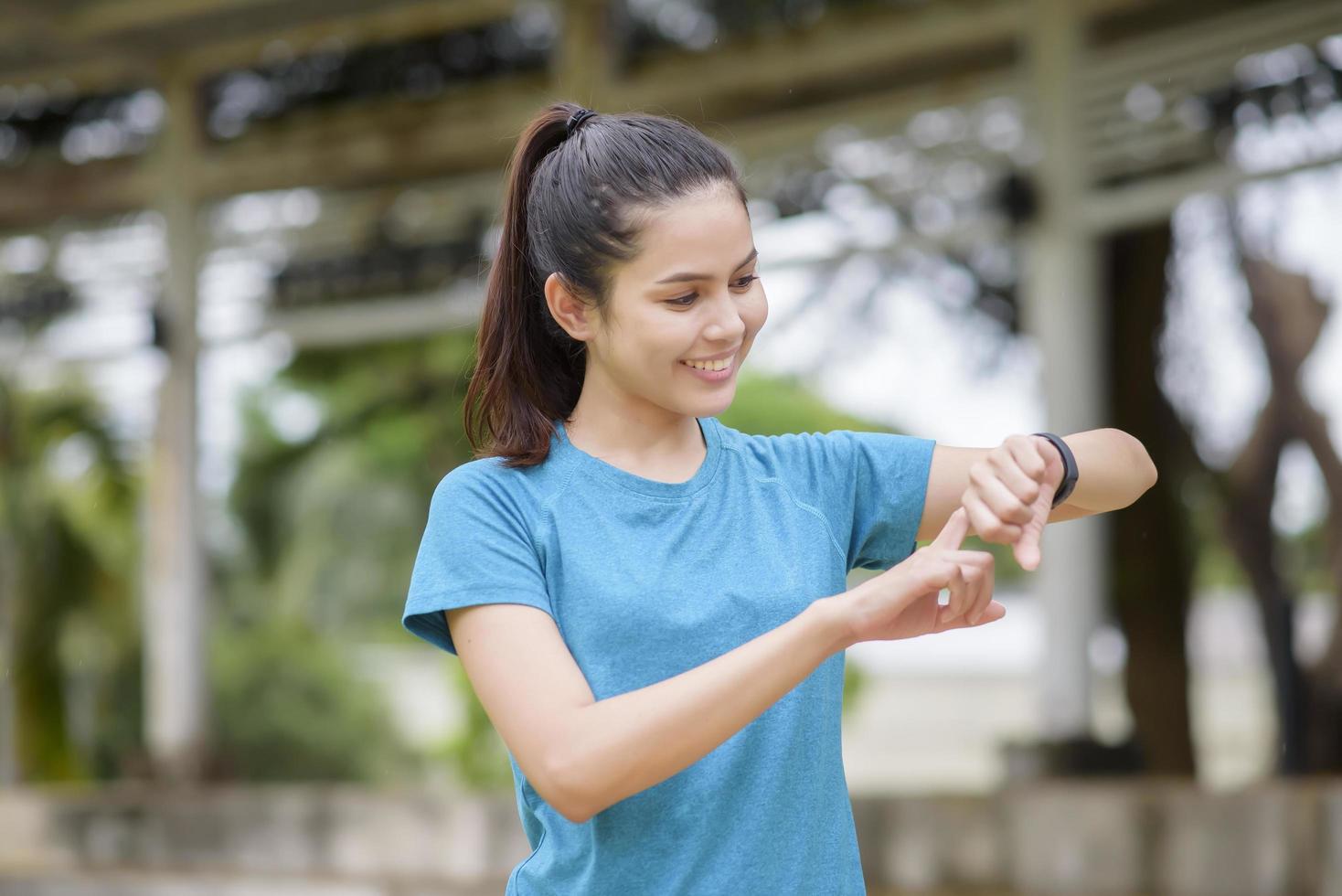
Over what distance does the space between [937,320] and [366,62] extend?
3084 mm

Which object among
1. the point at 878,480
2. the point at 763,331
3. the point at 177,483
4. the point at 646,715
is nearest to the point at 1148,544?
the point at 763,331

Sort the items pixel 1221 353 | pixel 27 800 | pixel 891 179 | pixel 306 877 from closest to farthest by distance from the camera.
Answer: pixel 306 877 < pixel 891 179 < pixel 27 800 < pixel 1221 353

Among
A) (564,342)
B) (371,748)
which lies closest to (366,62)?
(564,342)

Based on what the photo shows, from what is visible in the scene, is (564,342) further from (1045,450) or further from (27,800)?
(27,800)

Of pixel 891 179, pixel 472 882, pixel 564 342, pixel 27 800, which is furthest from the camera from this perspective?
pixel 27 800

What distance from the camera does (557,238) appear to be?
1.35m

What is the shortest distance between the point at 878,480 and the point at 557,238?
1.17 feet

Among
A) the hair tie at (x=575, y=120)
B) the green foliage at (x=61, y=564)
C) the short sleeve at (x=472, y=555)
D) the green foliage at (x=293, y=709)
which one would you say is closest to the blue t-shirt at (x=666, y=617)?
the short sleeve at (x=472, y=555)

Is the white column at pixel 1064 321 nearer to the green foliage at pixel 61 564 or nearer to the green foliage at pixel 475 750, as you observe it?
the green foliage at pixel 475 750

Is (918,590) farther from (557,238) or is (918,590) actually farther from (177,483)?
(177,483)

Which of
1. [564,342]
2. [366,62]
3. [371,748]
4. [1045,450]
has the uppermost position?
[366,62]

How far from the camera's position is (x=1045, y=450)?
1.29 meters

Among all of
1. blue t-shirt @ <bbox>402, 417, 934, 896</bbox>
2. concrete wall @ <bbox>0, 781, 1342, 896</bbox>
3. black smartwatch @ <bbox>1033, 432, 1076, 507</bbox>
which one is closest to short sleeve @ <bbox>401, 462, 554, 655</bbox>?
blue t-shirt @ <bbox>402, 417, 934, 896</bbox>

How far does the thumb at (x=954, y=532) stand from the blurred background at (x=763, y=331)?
2.95 m
